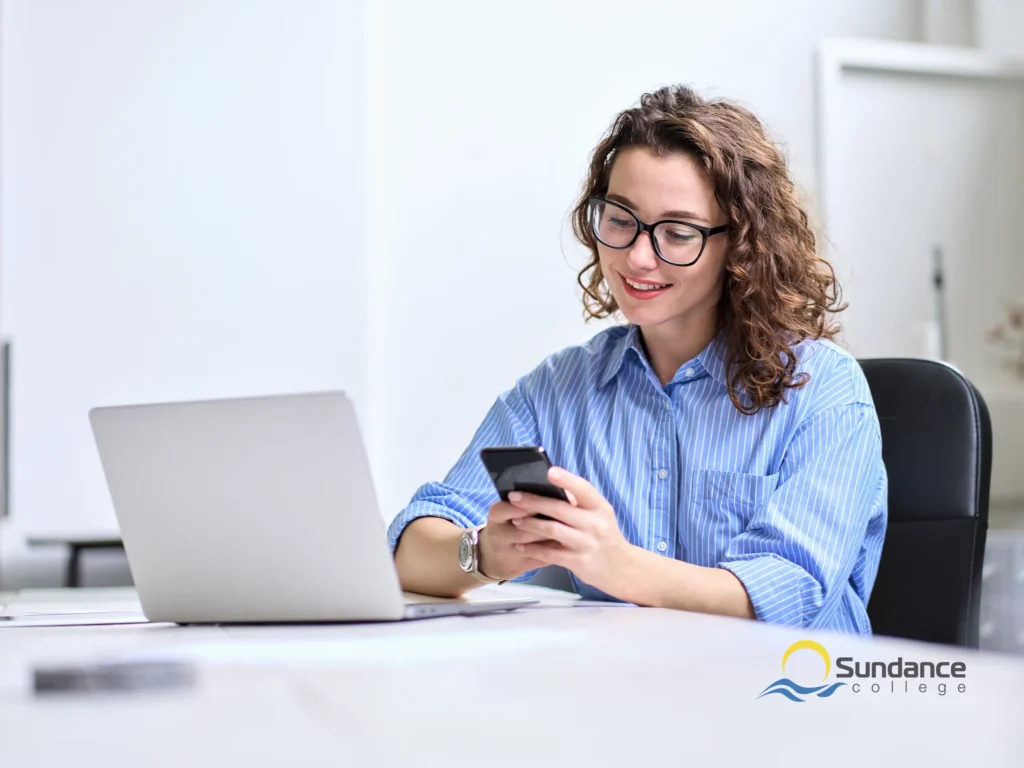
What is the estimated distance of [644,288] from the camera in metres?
1.41

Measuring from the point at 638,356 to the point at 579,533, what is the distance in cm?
50

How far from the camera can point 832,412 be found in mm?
1310

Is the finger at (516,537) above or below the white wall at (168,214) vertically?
below

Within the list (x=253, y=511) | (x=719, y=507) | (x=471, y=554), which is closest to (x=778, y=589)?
(x=719, y=507)

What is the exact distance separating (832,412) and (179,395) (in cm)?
222

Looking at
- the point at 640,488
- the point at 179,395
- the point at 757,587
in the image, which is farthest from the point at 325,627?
the point at 179,395

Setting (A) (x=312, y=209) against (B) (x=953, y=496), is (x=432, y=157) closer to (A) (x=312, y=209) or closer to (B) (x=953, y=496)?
(A) (x=312, y=209)

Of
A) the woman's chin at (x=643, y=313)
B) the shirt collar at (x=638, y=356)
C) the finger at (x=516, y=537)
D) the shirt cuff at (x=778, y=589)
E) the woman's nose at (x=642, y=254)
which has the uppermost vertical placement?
the woman's nose at (x=642, y=254)

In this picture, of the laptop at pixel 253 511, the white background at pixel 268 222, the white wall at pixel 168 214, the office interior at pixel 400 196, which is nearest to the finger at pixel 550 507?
the laptop at pixel 253 511

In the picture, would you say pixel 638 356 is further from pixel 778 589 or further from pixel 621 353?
pixel 778 589

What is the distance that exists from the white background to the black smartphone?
2132mm

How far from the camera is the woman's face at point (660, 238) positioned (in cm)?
139

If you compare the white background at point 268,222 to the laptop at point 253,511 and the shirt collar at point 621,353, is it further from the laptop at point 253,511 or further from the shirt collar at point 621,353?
the laptop at point 253,511

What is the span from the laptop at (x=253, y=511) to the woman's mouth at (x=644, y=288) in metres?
0.54
